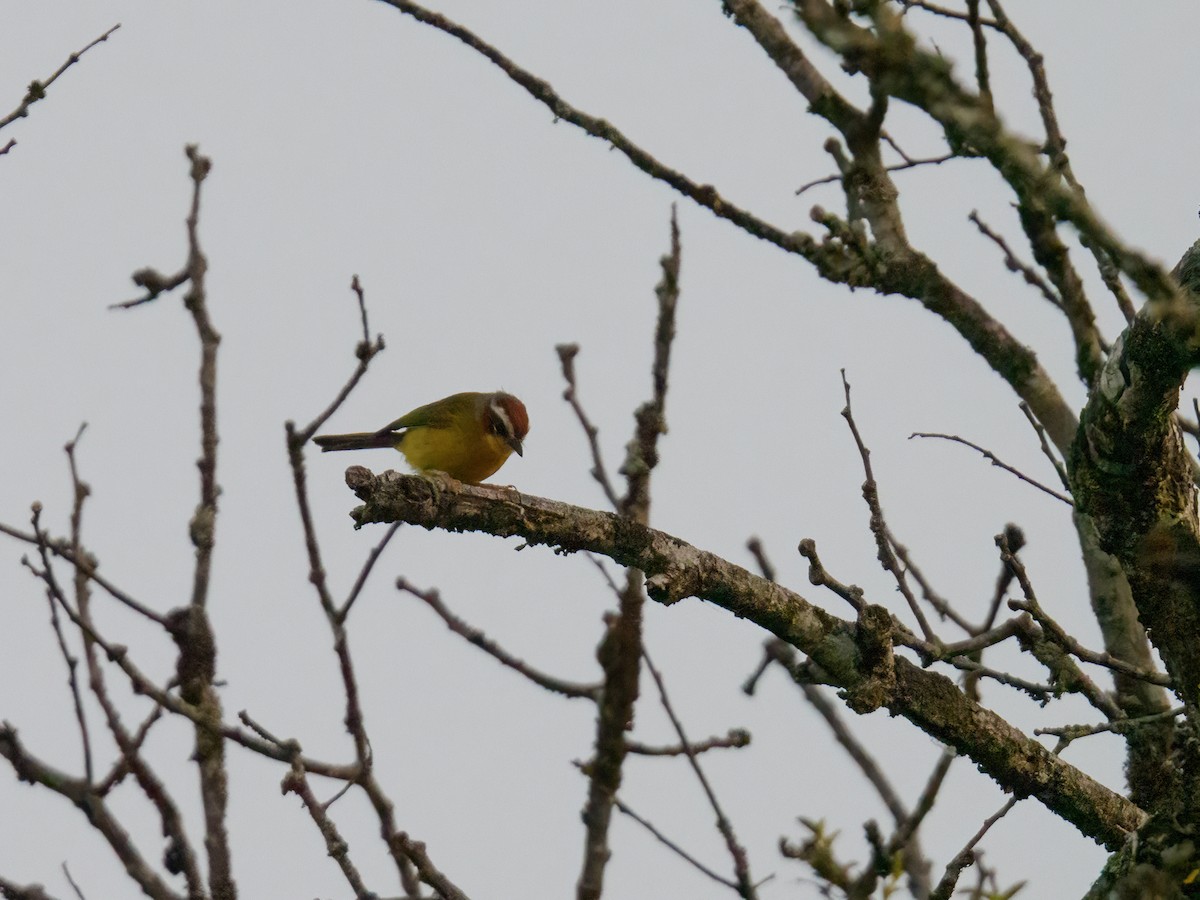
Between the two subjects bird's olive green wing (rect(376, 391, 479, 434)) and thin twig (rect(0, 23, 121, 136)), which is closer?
thin twig (rect(0, 23, 121, 136))

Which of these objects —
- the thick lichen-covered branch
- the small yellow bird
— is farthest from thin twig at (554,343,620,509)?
the small yellow bird

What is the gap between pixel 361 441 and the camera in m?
8.52

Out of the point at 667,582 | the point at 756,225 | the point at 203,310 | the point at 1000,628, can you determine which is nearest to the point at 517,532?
the point at 667,582

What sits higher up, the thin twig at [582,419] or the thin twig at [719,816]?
the thin twig at [582,419]

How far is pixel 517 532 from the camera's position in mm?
3607

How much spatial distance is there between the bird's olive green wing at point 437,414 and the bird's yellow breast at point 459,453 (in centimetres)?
11

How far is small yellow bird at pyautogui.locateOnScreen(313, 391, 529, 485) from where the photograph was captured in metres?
7.48

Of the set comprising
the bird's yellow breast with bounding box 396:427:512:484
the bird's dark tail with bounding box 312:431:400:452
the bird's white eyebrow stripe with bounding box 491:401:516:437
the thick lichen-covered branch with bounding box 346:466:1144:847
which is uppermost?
the bird's dark tail with bounding box 312:431:400:452

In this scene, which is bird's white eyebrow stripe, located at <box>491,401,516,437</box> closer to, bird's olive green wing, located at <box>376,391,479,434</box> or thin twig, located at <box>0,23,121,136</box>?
bird's olive green wing, located at <box>376,391,479,434</box>

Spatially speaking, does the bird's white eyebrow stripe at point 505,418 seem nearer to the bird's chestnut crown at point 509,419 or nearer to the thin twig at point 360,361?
the bird's chestnut crown at point 509,419

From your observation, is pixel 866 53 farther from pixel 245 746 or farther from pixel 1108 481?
pixel 245 746

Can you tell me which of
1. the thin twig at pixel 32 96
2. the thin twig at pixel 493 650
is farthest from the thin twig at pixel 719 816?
the thin twig at pixel 32 96

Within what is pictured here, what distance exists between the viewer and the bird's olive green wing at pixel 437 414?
784 cm

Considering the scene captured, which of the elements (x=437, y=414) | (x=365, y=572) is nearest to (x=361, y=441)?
(x=437, y=414)
